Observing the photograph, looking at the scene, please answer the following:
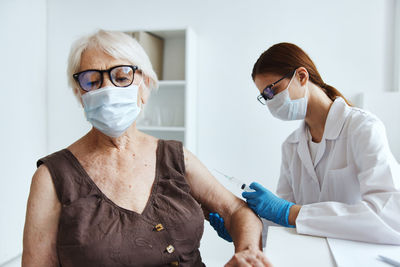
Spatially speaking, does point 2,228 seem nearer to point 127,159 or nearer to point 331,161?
point 127,159

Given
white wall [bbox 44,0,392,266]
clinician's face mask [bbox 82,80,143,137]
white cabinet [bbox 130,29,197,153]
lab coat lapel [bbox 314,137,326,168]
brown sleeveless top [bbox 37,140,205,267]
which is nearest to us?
brown sleeveless top [bbox 37,140,205,267]

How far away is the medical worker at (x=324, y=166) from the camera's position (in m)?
0.98

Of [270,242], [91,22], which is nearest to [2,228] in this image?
[91,22]

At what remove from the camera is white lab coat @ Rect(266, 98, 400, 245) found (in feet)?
3.15

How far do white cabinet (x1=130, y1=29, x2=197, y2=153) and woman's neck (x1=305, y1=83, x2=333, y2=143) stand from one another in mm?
1208

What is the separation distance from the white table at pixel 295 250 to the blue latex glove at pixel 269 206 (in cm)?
19

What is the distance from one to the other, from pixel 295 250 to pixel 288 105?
742mm

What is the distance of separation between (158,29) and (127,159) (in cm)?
161

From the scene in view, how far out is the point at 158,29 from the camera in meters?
2.49

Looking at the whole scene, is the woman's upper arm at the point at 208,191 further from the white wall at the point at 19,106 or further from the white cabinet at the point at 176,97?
the white wall at the point at 19,106

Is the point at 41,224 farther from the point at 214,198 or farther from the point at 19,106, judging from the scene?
the point at 19,106

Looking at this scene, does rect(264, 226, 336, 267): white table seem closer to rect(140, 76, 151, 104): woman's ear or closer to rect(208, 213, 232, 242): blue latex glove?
rect(208, 213, 232, 242): blue latex glove

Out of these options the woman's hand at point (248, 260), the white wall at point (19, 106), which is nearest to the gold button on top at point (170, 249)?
the woman's hand at point (248, 260)

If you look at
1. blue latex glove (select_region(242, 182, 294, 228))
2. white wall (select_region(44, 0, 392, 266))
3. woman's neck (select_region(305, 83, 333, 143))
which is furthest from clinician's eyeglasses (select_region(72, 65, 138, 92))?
white wall (select_region(44, 0, 392, 266))
